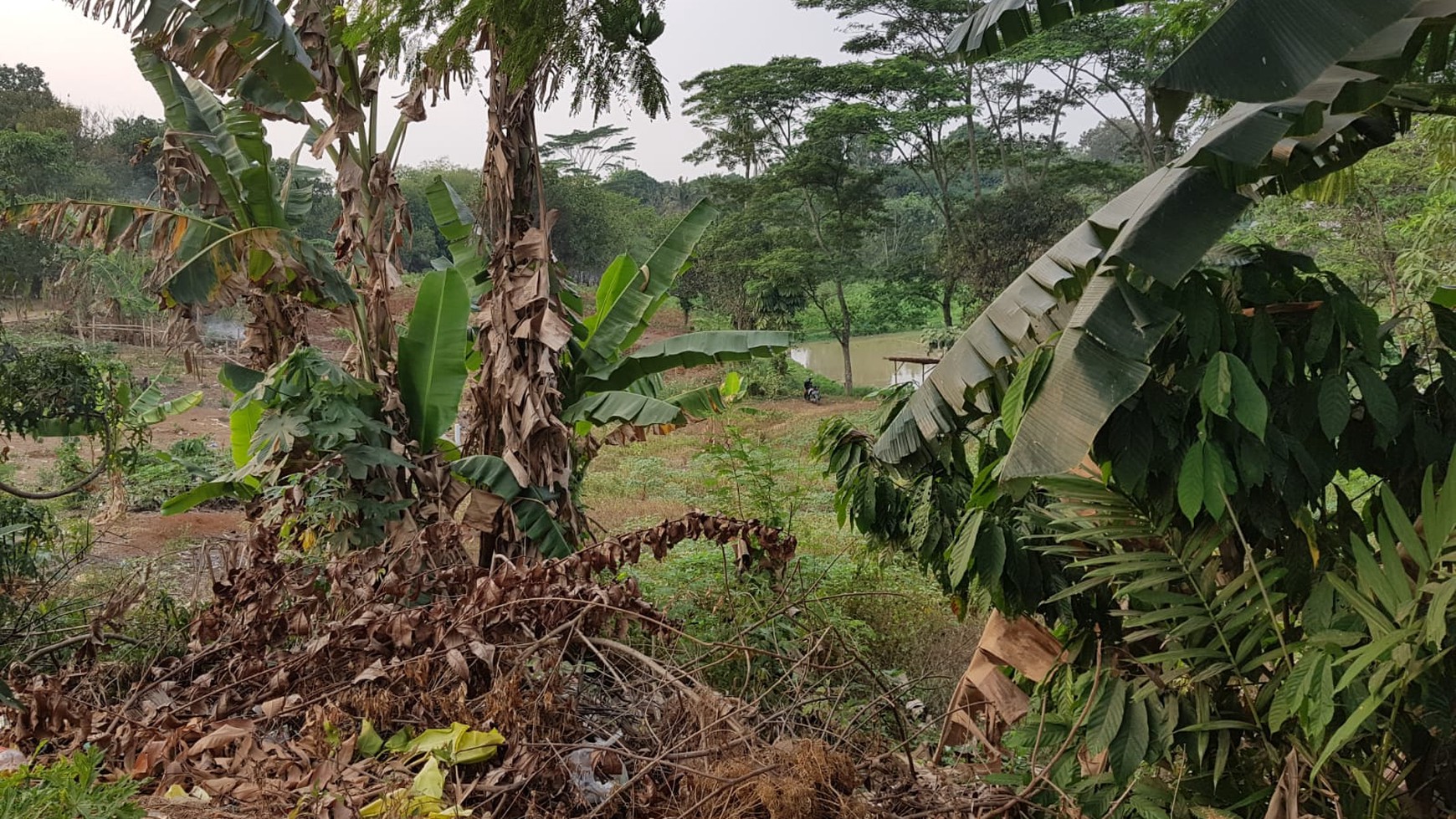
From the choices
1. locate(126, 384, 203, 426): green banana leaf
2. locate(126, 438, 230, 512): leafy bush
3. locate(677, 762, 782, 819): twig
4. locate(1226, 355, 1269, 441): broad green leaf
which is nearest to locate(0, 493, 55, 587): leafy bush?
locate(126, 384, 203, 426): green banana leaf

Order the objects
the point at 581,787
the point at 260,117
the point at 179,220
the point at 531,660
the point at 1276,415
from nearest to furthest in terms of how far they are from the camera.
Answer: the point at 1276,415 < the point at 581,787 < the point at 531,660 < the point at 179,220 < the point at 260,117

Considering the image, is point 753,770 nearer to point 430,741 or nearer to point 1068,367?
point 430,741

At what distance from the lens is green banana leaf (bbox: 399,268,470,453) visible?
507 cm

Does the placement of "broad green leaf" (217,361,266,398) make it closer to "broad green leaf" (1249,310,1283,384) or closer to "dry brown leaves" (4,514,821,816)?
"dry brown leaves" (4,514,821,816)

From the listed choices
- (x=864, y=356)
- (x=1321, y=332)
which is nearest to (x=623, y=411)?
(x=1321, y=332)

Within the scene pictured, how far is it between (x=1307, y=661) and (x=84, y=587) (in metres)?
5.97

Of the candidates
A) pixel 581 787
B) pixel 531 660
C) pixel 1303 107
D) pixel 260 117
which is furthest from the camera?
pixel 260 117

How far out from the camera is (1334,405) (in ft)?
6.69

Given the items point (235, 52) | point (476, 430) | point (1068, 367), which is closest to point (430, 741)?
point (1068, 367)

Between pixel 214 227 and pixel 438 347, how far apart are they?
Result: 4.22 feet

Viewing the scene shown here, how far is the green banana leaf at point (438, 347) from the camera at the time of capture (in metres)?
5.07

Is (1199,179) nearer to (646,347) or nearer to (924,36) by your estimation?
(646,347)

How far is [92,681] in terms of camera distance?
327 centimetres

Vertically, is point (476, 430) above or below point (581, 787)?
above
